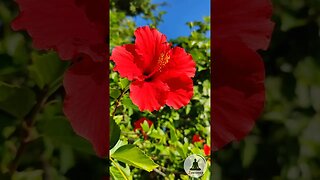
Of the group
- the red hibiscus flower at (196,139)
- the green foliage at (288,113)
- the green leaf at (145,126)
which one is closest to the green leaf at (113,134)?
the green foliage at (288,113)

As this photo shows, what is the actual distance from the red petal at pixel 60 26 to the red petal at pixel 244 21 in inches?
10.7

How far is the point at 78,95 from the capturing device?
0.87 meters

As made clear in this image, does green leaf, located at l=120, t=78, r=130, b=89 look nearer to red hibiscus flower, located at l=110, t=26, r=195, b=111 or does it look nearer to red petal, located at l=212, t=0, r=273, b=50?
red hibiscus flower, located at l=110, t=26, r=195, b=111

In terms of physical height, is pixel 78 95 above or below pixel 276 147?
above

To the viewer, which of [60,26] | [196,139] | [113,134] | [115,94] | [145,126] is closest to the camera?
[60,26]

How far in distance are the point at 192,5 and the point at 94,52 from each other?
0.42 metres

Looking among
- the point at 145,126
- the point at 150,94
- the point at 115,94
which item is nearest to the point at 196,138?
the point at 145,126

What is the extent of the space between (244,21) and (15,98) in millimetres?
483

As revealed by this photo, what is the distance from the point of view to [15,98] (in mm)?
863

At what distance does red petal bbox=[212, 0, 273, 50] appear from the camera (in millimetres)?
977

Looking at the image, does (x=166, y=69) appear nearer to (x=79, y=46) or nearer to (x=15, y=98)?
(x=79, y=46)

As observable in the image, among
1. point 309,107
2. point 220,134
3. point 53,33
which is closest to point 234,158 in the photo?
point 220,134

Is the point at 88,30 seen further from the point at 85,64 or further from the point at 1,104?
the point at 1,104

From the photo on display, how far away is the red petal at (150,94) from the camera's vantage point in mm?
969
